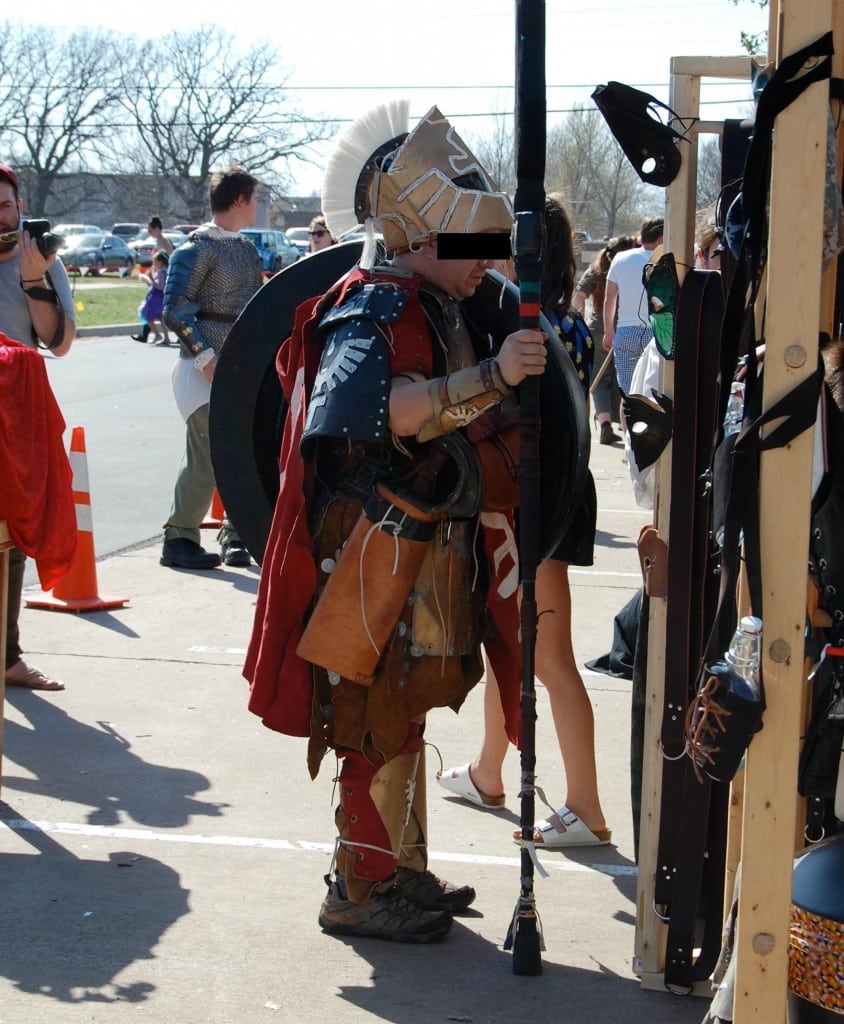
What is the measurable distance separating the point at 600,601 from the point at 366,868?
4110 millimetres

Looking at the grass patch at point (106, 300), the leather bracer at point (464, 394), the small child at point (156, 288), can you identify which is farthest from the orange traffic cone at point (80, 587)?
the grass patch at point (106, 300)

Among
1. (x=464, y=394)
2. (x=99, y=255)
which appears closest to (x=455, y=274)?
(x=464, y=394)

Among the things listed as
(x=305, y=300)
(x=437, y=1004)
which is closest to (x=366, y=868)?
(x=437, y=1004)

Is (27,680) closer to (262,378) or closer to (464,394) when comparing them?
(262,378)

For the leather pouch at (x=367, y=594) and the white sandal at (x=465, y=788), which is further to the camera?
the white sandal at (x=465, y=788)

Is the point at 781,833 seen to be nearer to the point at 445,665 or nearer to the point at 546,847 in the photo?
the point at 445,665

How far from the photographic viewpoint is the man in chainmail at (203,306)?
7.49 m

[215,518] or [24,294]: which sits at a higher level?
[24,294]

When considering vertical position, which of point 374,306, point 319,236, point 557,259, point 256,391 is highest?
point 319,236

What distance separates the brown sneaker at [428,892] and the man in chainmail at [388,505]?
0.08 meters

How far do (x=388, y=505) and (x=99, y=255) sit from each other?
50710mm

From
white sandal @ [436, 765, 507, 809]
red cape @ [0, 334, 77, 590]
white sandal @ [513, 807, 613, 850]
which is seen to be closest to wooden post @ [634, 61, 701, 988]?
white sandal @ [513, 807, 613, 850]

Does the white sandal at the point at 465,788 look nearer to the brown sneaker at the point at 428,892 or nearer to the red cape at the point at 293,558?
the brown sneaker at the point at 428,892

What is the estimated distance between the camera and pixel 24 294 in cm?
532
